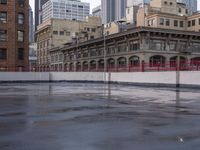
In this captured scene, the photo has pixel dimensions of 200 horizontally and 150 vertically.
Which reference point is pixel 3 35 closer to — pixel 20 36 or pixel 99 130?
pixel 20 36

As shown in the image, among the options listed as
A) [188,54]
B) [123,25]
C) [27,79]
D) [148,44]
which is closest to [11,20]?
[27,79]

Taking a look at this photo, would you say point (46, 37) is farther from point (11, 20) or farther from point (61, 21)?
point (11, 20)

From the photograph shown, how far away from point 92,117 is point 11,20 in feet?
198

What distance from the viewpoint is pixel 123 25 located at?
111938 mm

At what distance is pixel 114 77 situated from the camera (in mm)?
50094

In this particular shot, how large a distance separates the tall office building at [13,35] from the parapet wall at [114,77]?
10.8 metres

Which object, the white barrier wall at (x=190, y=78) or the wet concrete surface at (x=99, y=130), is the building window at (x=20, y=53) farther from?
the wet concrete surface at (x=99, y=130)

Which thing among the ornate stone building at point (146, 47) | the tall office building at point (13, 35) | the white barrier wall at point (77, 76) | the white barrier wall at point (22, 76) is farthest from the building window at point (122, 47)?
the white barrier wall at point (22, 76)

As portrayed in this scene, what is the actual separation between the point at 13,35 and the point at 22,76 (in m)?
15.9

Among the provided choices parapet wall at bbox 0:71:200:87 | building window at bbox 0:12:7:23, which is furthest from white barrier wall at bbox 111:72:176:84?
building window at bbox 0:12:7:23

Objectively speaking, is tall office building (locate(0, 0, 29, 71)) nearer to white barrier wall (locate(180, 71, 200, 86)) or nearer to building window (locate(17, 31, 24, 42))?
building window (locate(17, 31, 24, 42))

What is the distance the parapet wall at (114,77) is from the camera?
117 ft

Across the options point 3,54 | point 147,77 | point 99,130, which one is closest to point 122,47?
point 3,54

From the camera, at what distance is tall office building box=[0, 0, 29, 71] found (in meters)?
68.5
